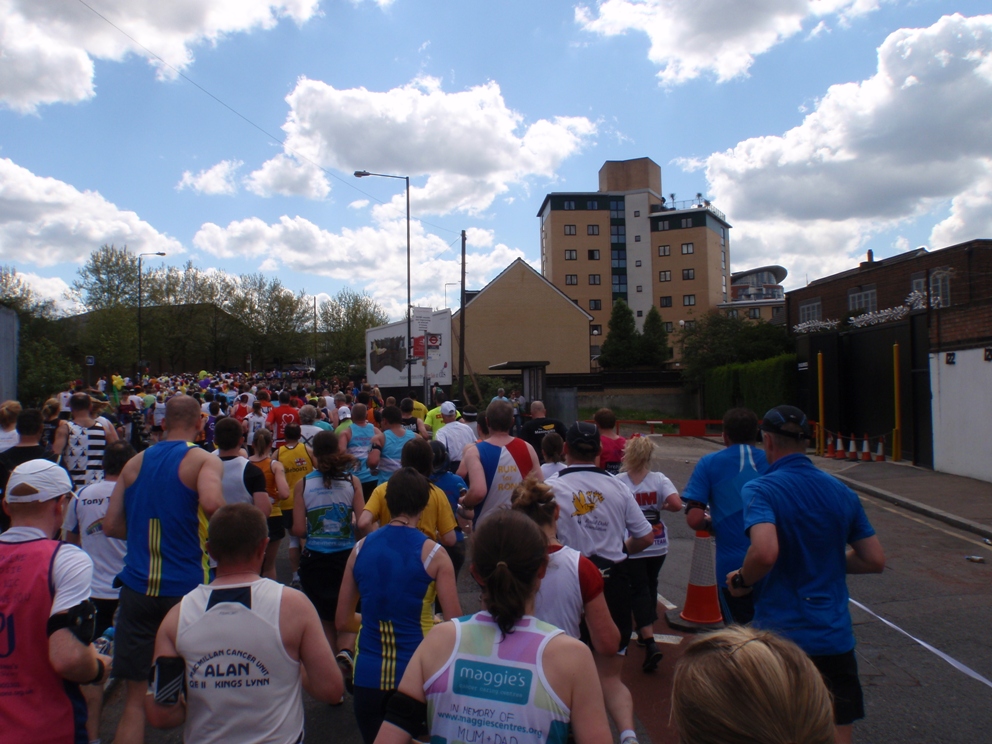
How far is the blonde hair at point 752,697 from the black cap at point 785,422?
2129 millimetres

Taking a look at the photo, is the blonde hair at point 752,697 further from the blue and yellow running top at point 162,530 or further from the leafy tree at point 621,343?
the leafy tree at point 621,343

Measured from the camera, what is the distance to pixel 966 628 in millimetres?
6188

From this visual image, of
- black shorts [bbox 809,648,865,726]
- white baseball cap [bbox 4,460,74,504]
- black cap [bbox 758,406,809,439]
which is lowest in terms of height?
black shorts [bbox 809,648,865,726]

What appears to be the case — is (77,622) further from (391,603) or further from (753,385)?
(753,385)

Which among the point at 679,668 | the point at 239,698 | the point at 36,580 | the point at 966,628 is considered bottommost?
the point at 966,628

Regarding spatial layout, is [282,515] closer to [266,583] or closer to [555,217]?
[266,583]

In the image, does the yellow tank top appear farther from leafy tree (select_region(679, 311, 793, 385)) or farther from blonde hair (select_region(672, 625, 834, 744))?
leafy tree (select_region(679, 311, 793, 385))

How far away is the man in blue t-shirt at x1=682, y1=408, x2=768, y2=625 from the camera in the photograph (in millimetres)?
4262

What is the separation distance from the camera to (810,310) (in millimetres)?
40156

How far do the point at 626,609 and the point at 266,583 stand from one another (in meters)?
2.39

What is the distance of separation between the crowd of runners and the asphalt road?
517mm

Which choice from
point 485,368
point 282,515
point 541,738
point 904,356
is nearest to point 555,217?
point 485,368

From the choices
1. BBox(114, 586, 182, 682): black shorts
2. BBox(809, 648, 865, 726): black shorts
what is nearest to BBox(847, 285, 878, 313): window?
BBox(809, 648, 865, 726): black shorts

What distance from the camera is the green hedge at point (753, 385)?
80.3 ft
